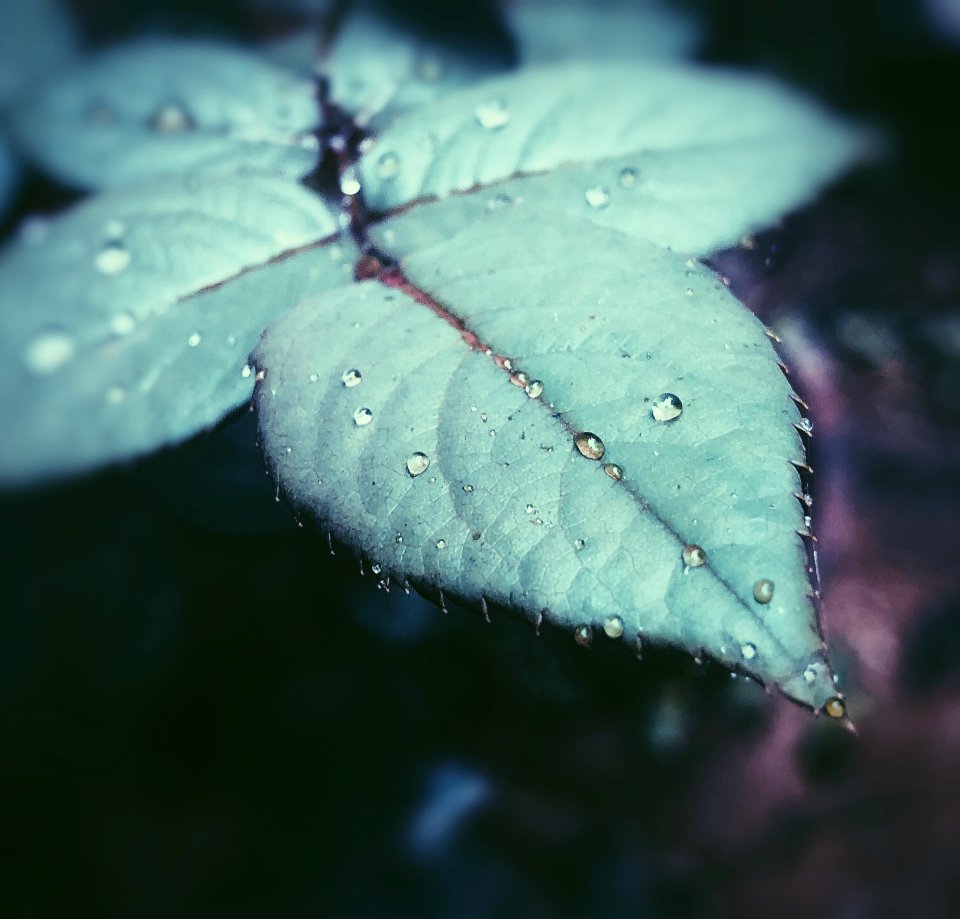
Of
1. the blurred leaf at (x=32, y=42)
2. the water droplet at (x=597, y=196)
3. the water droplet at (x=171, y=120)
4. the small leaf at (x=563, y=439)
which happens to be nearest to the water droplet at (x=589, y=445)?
the small leaf at (x=563, y=439)

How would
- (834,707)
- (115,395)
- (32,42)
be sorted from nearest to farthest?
1. (834,707)
2. (115,395)
3. (32,42)

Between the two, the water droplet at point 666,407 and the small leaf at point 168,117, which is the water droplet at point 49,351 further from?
the water droplet at point 666,407

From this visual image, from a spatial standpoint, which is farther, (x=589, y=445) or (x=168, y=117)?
(x=168, y=117)

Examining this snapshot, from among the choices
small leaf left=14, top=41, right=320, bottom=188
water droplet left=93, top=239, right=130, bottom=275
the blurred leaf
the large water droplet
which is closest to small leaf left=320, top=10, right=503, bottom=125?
small leaf left=14, top=41, right=320, bottom=188

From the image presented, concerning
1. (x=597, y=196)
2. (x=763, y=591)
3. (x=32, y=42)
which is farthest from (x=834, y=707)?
(x=32, y=42)

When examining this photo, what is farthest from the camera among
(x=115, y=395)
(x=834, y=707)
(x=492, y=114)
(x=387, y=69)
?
(x=387, y=69)

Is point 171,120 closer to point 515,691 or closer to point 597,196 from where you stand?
point 597,196
